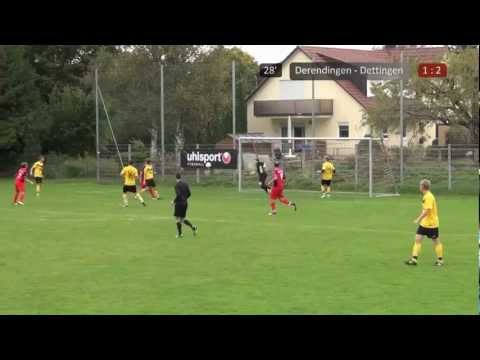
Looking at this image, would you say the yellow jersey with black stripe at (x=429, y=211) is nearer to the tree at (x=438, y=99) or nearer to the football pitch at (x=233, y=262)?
the football pitch at (x=233, y=262)

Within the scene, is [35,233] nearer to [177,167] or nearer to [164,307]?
[164,307]

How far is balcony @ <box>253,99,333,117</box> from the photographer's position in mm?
51656

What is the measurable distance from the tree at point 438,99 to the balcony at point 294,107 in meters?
11.9

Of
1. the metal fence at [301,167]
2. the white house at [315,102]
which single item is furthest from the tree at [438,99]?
the white house at [315,102]

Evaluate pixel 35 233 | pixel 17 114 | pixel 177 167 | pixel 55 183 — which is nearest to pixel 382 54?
pixel 177 167

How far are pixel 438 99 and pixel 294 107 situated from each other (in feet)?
53.7

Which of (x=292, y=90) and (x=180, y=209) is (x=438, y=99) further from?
(x=180, y=209)

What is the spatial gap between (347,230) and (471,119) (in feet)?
53.7

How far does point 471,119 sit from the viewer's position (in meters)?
36.1

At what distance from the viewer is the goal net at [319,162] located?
3666 cm

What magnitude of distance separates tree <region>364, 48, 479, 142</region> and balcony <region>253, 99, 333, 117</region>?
11.9 meters

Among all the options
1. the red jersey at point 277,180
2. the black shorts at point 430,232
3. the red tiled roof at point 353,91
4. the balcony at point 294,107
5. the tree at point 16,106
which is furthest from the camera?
the balcony at point 294,107

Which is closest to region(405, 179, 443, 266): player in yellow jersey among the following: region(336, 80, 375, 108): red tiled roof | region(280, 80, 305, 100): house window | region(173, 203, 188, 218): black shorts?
region(173, 203, 188, 218): black shorts

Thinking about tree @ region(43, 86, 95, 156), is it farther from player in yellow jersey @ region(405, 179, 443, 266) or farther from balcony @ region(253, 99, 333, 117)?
player in yellow jersey @ region(405, 179, 443, 266)
